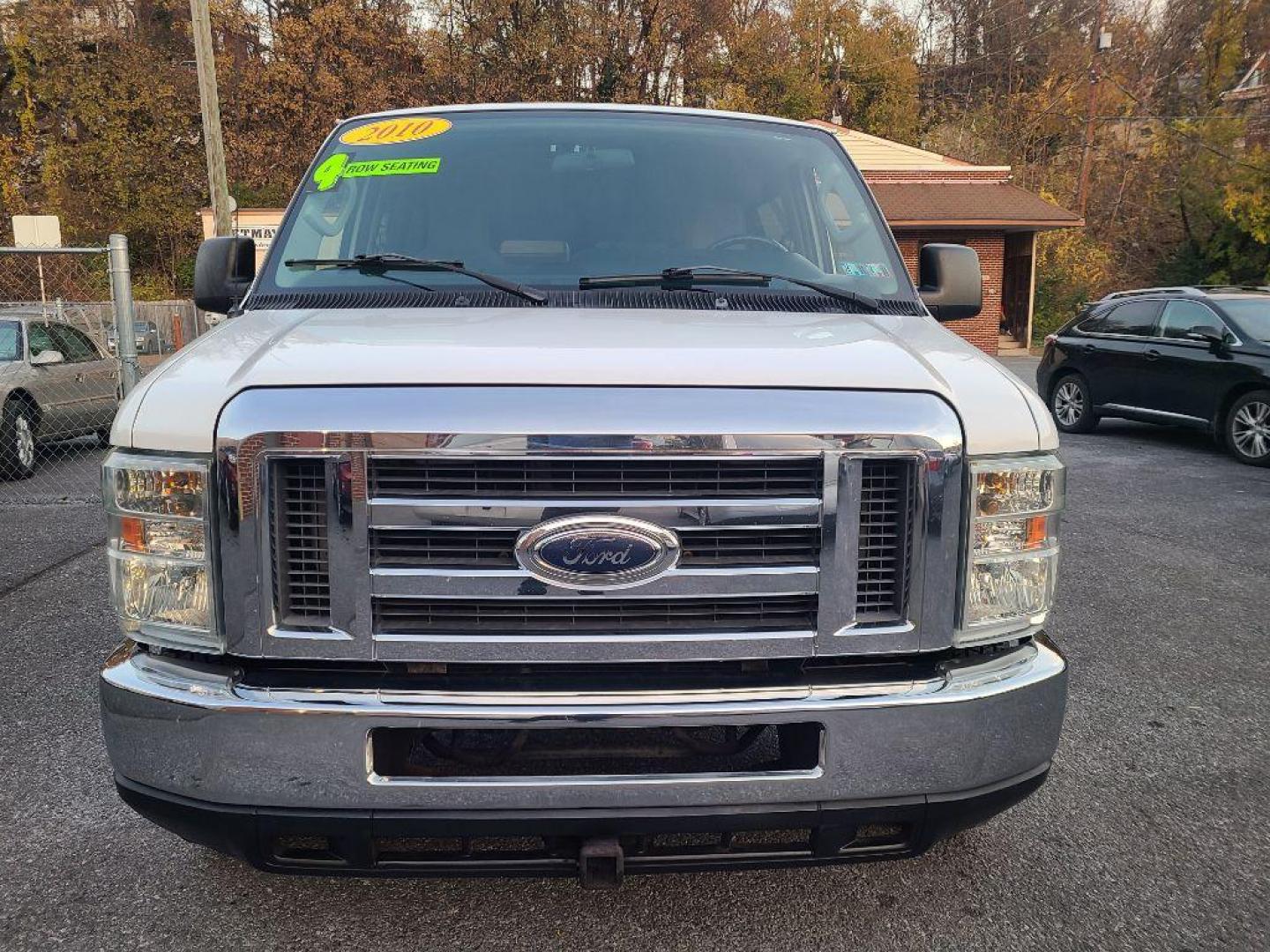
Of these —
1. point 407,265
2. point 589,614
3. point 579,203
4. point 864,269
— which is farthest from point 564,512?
point 864,269

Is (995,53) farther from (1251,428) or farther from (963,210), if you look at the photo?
(1251,428)

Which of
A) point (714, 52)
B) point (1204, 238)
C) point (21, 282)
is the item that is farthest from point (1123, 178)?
point (21, 282)

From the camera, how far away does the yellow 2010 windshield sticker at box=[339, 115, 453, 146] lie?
345 centimetres

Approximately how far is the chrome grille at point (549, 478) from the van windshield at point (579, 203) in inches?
41.1

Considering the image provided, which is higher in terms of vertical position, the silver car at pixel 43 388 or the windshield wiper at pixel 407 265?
the windshield wiper at pixel 407 265

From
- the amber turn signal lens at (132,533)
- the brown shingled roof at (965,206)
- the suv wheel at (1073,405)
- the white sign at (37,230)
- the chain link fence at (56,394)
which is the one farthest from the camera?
the brown shingled roof at (965,206)

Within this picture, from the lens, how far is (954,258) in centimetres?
338

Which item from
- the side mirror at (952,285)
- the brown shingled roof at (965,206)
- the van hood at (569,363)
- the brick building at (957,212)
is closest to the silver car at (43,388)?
the van hood at (569,363)

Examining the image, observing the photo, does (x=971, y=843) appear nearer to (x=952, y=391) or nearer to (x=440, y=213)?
(x=952, y=391)

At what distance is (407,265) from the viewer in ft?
9.61

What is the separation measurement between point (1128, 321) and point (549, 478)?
426 inches

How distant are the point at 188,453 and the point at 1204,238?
33393mm

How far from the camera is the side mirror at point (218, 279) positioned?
3359mm

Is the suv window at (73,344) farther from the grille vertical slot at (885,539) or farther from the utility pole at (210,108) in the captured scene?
the grille vertical slot at (885,539)
